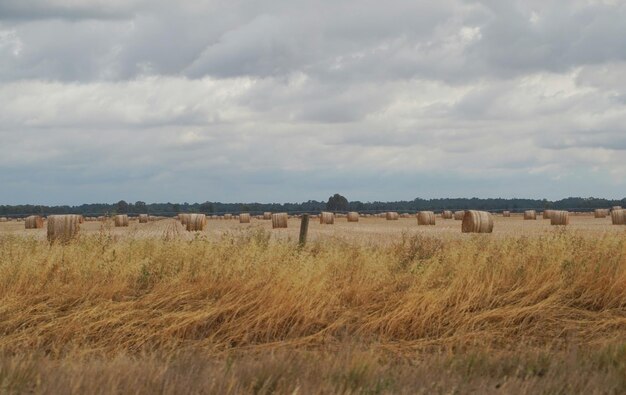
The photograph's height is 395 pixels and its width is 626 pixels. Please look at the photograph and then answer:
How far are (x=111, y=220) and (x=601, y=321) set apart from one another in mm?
7775

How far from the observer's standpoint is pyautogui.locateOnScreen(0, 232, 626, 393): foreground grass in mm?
6430

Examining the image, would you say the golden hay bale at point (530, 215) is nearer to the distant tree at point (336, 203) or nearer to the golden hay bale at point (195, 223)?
the golden hay bale at point (195, 223)

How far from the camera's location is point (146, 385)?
592 cm

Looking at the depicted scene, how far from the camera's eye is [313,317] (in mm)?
9539

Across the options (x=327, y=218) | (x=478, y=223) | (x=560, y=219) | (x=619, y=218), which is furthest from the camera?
(x=327, y=218)

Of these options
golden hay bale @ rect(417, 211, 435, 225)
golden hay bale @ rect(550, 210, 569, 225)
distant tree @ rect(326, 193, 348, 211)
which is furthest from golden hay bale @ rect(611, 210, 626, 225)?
distant tree @ rect(326, 193, 348, 211)

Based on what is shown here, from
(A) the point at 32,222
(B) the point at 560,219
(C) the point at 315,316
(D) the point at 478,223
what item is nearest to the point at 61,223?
(D) the point at 478,223

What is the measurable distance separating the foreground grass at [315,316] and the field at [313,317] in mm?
25

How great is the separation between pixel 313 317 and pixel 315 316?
0.03 meters

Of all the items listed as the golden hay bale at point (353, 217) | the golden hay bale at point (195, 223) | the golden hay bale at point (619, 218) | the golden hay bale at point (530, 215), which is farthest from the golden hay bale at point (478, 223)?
the golden hay bale at point (530, 215)

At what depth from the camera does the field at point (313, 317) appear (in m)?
6.38

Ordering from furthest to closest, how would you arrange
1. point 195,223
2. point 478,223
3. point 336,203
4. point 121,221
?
point 336,203 → point 121,221 → point 195,223 → point 478,223

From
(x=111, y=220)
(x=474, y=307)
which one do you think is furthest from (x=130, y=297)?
(x=474, y=307)

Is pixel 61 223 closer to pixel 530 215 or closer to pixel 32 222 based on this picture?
pixel 32 222
